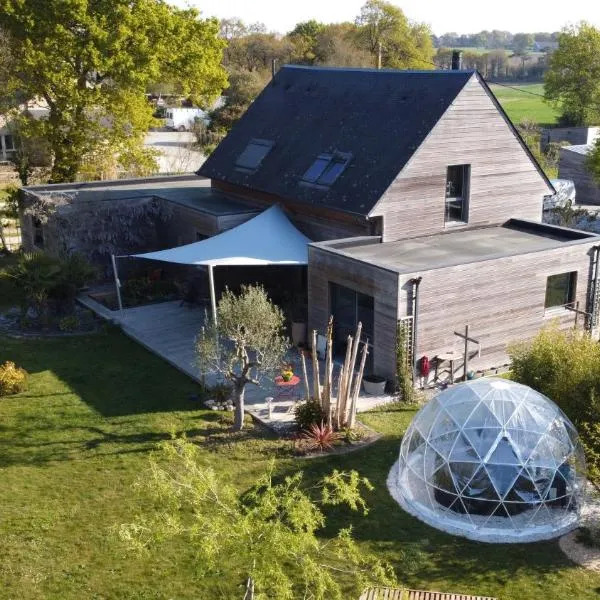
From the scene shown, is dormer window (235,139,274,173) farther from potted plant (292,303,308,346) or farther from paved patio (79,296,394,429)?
potted plant (292,303,308,346)

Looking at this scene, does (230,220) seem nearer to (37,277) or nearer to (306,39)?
(37,277)

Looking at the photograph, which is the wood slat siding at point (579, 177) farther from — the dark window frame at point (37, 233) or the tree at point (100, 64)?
the dark window frame at point (37, 233)

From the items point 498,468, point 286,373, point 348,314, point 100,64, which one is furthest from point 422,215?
point 100,64

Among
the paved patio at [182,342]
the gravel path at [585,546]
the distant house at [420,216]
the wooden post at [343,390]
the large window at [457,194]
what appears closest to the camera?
the gravel path at [585,546]

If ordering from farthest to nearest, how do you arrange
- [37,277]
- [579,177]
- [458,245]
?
[579,177], [37,277], [458,245]

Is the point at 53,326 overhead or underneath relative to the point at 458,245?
underneath

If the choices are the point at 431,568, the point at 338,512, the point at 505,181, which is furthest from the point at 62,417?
the point at 505,181

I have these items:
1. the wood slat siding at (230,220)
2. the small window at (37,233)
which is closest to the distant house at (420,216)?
the wood slat siding at (230,220)

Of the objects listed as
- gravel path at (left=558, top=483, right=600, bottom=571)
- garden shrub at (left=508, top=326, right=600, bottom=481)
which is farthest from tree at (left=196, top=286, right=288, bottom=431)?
gravel path at (left=558, top=483, right=600, bottom=571)
